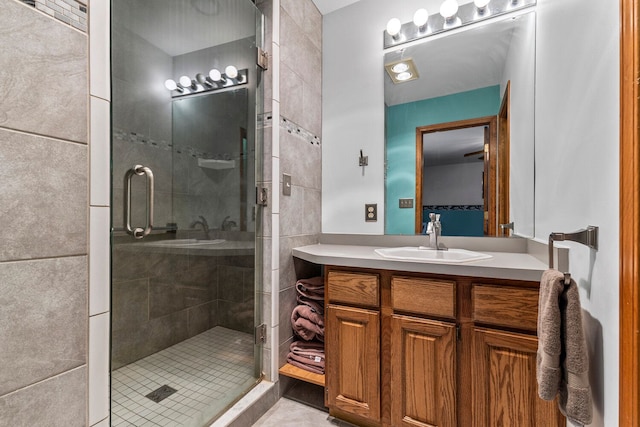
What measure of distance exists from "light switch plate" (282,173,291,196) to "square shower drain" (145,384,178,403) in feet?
3.57

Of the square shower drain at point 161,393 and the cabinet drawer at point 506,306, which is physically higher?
the cabinet drawer at point 506,306

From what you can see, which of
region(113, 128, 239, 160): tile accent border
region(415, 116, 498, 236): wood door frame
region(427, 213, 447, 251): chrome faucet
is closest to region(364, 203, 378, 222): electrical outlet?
region(415, 116, 498, 236): wood door frame

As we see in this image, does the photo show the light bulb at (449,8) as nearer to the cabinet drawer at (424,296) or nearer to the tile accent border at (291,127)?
the tile accent border at (291,127)

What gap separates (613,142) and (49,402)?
151 cm

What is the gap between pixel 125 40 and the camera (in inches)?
38.8

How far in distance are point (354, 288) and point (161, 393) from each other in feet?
3.06

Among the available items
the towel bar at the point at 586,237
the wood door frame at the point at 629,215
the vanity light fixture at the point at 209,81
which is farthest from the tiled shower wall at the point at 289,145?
the wood door frame at the point at 629,215

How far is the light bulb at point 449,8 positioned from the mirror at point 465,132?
10 cm

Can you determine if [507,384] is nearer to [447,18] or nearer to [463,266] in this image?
[463,266]

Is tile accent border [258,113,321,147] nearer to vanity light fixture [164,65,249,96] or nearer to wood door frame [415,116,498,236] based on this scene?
vanity light fixture [164,65,249,96]

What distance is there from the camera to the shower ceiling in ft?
3.45

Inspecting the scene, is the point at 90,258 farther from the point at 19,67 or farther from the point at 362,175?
the point at 362,175

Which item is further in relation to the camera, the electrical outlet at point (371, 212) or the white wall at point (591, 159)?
the electrical outlet at point (371, 212)

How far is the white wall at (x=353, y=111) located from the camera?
6.38 ft
